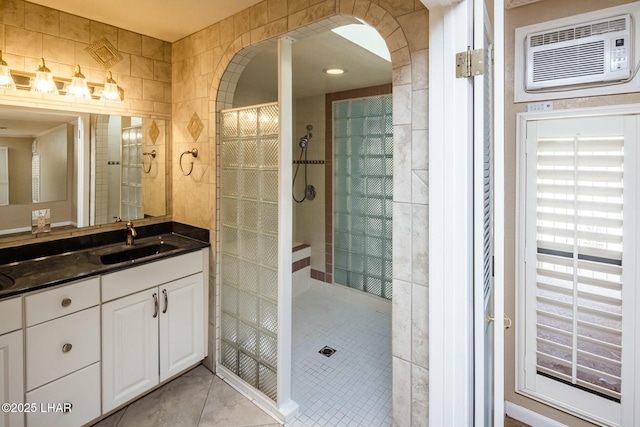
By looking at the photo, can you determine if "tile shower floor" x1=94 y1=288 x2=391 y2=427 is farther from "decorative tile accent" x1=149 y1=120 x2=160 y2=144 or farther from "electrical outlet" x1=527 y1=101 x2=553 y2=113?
"electrical outlet" x1=527 y1=101 x2=553 y2=113

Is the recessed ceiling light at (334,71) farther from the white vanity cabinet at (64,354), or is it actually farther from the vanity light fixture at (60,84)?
the white vanity cabinet at (64,354)

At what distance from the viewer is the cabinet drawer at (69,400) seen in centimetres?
161

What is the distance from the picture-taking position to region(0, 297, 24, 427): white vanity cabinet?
4.91ft

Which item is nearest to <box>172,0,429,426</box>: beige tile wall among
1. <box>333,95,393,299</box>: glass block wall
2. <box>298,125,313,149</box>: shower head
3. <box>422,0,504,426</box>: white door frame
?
<box>422,0,504,426</box>: white door frame

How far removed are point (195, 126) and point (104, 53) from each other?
719mm

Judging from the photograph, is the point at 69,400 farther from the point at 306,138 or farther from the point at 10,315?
the point at 306,138

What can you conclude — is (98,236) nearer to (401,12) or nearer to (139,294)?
(139,294)

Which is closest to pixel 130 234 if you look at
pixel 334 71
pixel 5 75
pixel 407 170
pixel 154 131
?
pixel 154 131

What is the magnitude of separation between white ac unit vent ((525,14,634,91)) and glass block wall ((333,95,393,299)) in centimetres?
155

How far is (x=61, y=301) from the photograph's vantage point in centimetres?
167

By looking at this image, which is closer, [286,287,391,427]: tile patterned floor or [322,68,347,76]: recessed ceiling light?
[286,287,391,427]: tile patterned floor

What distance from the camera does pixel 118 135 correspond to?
2377mm

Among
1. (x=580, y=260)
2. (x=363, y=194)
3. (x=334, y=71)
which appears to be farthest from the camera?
(x=363, y=194)

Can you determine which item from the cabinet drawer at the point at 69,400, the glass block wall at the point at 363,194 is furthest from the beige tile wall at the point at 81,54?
the glass block wall at the point at 363,194
